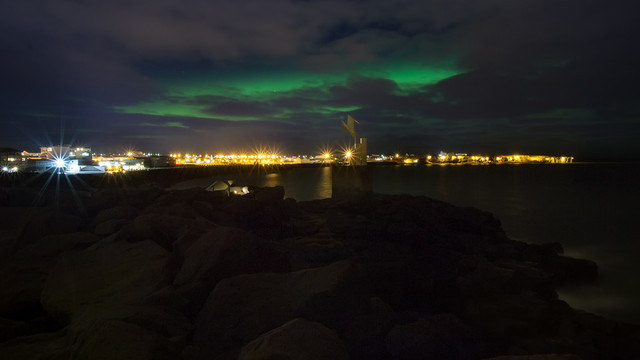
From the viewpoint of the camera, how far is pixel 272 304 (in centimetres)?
471

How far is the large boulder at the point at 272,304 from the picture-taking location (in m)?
4.50

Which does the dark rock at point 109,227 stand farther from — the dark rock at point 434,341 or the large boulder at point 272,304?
the dark rock at point 434,341

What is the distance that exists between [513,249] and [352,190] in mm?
10491

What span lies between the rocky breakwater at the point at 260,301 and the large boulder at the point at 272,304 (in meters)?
0.02

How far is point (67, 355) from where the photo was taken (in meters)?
3.90

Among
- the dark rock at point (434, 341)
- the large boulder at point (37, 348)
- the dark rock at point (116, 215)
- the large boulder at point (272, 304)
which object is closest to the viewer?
the large boulder at point (37, 348)

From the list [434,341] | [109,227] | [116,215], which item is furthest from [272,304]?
[116,215]

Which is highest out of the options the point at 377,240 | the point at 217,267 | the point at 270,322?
the point at 217,267

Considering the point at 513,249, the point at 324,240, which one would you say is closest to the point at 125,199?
the point at 324,240

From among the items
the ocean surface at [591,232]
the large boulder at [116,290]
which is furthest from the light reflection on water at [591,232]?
the large boulder at [116,290]

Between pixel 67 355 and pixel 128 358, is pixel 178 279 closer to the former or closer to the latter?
pixel 67 355

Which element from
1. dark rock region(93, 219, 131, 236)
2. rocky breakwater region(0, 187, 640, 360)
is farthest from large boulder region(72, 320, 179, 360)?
dark rock region(93, 219, 131, 236)

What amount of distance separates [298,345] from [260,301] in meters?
1.34

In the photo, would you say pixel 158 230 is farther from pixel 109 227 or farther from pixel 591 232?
pixel 591 232
